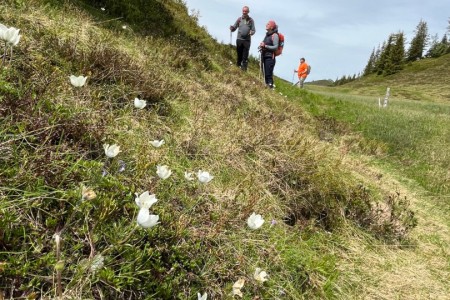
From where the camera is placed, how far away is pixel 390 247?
14.0ft

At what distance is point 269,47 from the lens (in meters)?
12.1

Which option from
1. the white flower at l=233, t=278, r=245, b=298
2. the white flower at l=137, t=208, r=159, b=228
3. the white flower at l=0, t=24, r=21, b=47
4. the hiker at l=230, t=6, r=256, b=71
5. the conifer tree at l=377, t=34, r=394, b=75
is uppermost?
the conifer tree at l=377, t=34, r=394, b=75

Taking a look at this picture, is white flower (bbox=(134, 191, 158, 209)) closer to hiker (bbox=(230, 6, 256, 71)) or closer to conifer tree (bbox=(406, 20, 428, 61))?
hiker (bbox=(230, 6, 256, 71))

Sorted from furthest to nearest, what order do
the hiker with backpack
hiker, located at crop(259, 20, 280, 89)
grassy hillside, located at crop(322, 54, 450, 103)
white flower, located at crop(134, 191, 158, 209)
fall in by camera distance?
grassy hillside, located at crop(322, 54, 450, 103) < the hiker with backpack < hiker, located at crop(259, 20, 280, 89) < white flower, located at crop(134, 191, 158, 209)

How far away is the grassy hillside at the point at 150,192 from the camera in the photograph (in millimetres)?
1982

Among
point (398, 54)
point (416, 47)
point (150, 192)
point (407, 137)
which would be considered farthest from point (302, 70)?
point (416, 47)

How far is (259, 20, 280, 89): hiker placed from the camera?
1213cm

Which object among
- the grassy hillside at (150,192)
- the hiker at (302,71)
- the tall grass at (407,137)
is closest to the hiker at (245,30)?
the tall grass at (407,137)

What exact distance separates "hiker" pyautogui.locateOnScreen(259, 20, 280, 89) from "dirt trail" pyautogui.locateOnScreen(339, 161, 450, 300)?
8084 mm

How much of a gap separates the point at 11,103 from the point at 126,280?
1528 mm

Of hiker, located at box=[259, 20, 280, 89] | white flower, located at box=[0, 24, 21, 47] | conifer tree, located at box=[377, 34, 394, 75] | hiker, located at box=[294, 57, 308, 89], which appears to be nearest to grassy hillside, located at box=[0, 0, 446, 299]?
white flower, located at box=[0, 24, 21, 47]

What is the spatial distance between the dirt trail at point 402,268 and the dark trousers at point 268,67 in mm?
8049

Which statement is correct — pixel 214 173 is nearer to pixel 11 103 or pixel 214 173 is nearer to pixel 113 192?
pixel 113 192

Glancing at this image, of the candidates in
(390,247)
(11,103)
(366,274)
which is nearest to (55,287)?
(11,103)
